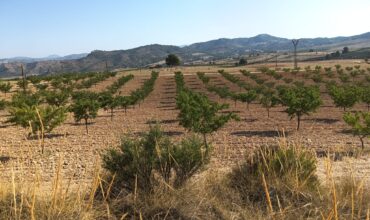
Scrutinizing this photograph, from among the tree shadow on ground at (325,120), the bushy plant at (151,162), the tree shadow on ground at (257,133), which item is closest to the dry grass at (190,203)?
the bushy plant at (151,162)

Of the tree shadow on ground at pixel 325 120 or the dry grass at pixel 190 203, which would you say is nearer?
the dry grass at pixel 190 203

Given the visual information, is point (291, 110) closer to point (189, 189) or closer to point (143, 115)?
point (143, 115)

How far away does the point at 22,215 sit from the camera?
5488 millimetres

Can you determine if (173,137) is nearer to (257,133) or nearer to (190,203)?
(257,133)

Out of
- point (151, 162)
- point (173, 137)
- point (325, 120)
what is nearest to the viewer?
point (151, 162)

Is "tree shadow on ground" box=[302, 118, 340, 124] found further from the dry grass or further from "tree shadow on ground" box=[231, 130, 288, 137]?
the dry grass

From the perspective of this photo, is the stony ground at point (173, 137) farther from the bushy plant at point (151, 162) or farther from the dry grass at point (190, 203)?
the dry grass at point (190, 203)

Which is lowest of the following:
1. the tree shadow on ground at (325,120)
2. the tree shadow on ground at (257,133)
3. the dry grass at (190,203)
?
the tree shadow on ground at (325,120)

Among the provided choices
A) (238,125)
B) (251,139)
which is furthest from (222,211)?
(238,125)

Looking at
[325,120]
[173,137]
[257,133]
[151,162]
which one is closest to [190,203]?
[151,162]

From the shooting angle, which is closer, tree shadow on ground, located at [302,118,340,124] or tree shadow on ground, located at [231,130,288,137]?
tree shadow on ground, located at [231,130,288,137]

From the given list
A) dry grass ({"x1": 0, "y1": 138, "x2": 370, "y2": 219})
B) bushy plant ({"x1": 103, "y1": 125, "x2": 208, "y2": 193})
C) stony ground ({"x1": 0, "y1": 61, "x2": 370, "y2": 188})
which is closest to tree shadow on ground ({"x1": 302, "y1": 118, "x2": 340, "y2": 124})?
stony ground ({"x1": 0, "y1": 61, "x2": 370, "y2": 188})

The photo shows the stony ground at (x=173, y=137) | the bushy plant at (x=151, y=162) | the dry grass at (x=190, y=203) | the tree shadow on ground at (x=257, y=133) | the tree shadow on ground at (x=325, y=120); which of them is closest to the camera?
the dry grass at (x=190, y=203)

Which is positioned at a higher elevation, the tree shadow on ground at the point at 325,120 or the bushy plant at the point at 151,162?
the bushy plant at the point at 151,162
